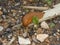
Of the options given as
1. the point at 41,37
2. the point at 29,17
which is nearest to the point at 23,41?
the point at 41,37

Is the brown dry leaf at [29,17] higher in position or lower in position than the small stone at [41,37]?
higher

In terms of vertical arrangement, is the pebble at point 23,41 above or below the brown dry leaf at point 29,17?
below

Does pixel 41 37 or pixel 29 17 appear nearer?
pixel 41 37

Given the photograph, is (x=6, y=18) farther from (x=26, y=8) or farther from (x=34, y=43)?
(x=34, y=43)

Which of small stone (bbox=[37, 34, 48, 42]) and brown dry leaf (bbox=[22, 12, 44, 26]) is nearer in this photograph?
small stone (bbox=[37, 34, 48, 42])

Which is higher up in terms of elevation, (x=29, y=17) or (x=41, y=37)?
(x=29, y=17)

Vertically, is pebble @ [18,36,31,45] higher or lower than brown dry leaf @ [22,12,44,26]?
lower

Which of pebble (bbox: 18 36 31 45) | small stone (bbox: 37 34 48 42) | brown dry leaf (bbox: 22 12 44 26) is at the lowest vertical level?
pebble (bbox: 18 36 31 45)

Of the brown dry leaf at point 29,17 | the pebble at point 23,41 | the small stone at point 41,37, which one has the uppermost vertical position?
the brown dry leaf at point 29,17

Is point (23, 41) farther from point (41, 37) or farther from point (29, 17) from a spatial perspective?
point (29, 17)

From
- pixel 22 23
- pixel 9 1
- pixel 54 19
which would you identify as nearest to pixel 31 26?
pixel 22 23

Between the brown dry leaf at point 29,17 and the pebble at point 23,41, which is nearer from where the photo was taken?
the pebble at point 23,41
